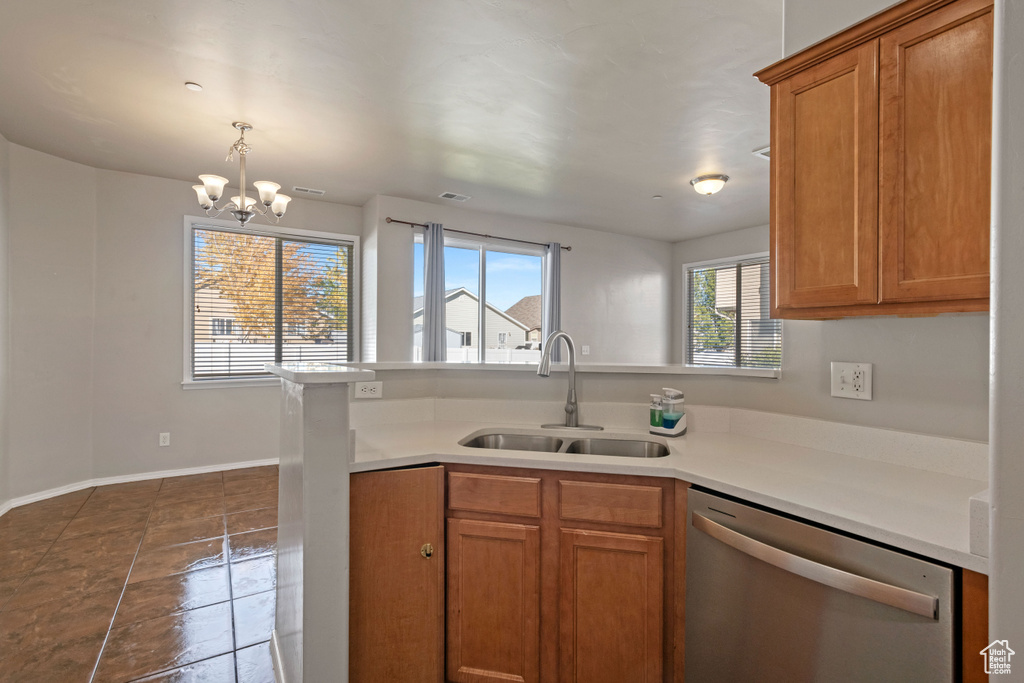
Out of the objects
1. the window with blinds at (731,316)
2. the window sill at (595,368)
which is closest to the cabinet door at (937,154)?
the window sill at (595,368)

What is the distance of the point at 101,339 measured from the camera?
4.05m

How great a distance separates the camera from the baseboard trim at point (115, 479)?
3.53 meters

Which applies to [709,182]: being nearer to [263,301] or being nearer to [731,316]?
[731,316]

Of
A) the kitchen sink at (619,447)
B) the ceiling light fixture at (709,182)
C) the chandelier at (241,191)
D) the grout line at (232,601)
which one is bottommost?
the grout line at (232,601)

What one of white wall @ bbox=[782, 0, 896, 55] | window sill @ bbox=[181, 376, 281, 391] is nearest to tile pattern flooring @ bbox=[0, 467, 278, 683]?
window sill @ bbox=[181, 376, 281, 391]

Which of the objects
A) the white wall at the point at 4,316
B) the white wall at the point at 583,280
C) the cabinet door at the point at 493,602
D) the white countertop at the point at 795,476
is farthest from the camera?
the white wall at the point at 583,280

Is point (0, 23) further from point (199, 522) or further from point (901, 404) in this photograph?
point (901, 404)

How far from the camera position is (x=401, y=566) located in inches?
61.1

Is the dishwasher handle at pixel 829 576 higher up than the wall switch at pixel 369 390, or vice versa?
the wall switch at pixel 369 390

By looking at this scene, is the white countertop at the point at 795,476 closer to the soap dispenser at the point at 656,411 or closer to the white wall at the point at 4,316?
the soap dispenser at the point at 656,411

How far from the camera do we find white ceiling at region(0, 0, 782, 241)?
2.15m

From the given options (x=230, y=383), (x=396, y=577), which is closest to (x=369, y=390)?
(x=396, y=577)

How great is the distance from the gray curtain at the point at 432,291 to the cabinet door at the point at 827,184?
3.79m

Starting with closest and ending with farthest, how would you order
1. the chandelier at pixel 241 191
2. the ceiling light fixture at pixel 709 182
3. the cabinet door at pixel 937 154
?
the cabinet door at pixel 937 154, the chandelier at pixel 241 191, the ceiling light fixture at pixel 709 182
